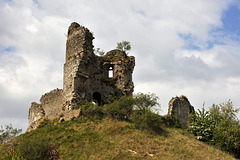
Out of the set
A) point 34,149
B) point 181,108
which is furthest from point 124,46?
point 34,149

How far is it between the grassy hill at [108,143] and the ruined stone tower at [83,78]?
97.9 inches

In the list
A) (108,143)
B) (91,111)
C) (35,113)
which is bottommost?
(108,143)

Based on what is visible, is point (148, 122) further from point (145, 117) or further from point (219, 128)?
point (219, 128)

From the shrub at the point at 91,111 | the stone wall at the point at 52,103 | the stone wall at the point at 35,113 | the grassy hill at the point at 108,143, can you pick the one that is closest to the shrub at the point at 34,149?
the grassy hill at the point at 108,143

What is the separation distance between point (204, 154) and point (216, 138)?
3844mm

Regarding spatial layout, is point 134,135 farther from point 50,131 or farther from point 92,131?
point 50,131

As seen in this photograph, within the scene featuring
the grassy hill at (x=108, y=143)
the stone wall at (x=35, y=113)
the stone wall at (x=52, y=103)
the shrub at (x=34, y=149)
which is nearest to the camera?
the shrub at (x=34, y=149)

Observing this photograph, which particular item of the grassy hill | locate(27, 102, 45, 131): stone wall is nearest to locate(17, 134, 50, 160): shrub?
the grassy hill

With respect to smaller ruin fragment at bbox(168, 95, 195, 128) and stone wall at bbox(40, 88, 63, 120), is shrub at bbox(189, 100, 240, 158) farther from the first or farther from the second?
stone wall at bbox(40, 88, 63, 120)

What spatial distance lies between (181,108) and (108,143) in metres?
13.2

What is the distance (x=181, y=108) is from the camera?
1014 inches

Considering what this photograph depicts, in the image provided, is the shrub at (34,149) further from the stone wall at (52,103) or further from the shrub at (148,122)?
the stone wall at (52,103)

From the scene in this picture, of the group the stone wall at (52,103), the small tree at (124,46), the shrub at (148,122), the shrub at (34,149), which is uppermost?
the small tree at (124,46)

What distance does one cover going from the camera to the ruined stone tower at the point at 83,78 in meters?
20.6
